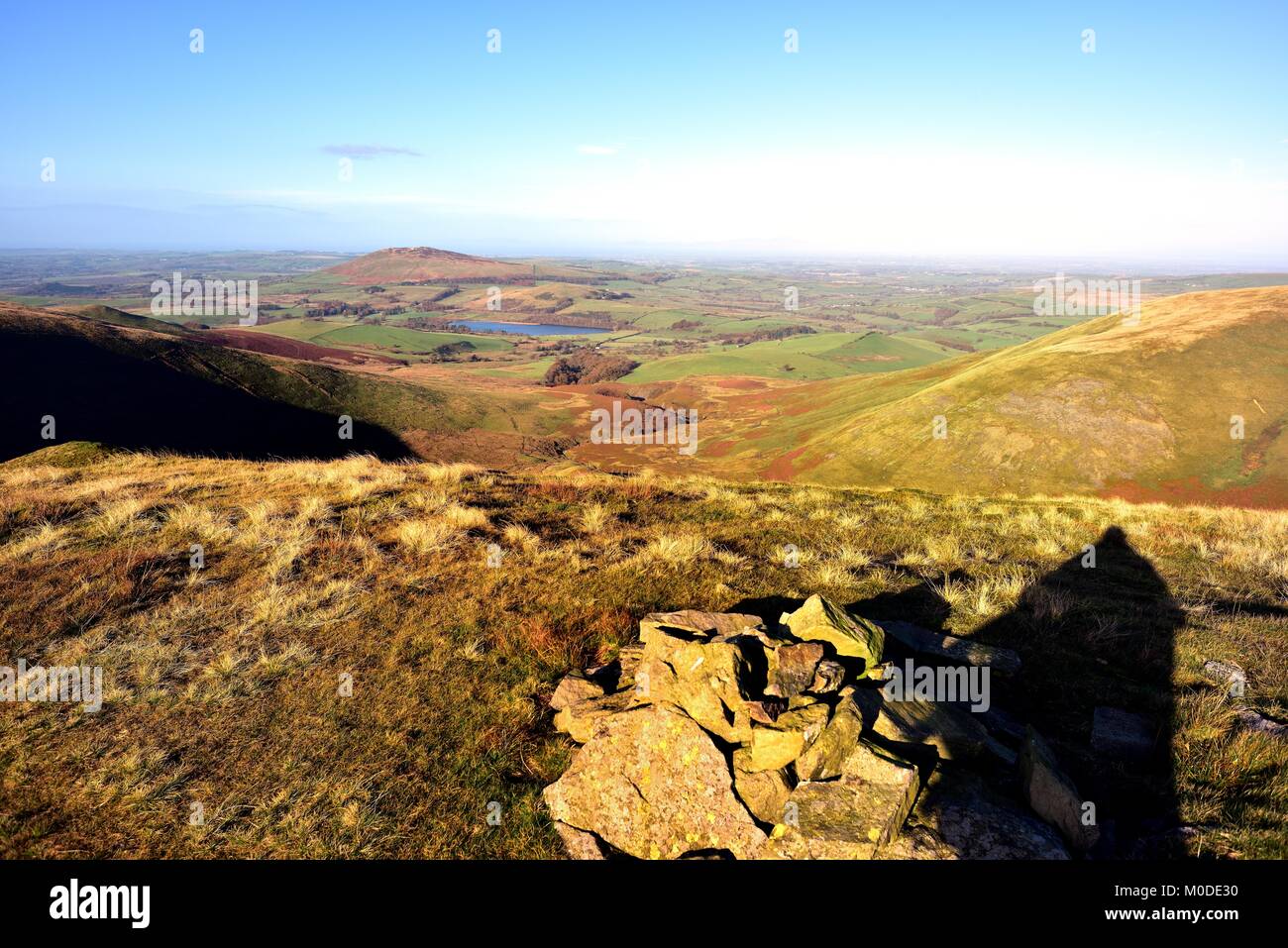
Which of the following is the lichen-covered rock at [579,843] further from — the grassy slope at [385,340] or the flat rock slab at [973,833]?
the grassy slope at [385,340]

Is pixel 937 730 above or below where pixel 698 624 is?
below

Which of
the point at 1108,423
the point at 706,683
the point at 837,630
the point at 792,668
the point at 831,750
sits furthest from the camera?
the point at 1108,423

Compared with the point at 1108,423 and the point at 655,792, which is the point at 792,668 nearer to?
the point at 655,792

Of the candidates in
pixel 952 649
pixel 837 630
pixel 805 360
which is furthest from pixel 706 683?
pixel 805 360

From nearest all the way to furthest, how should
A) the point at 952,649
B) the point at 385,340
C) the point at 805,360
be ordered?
the point at 952,649
the point at 805,360
the point at 385,340

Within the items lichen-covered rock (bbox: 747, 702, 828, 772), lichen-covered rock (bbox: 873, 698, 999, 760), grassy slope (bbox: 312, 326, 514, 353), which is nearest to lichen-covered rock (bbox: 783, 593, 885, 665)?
lichen-covered rock (bbox: 873, 698, 999, 760)
